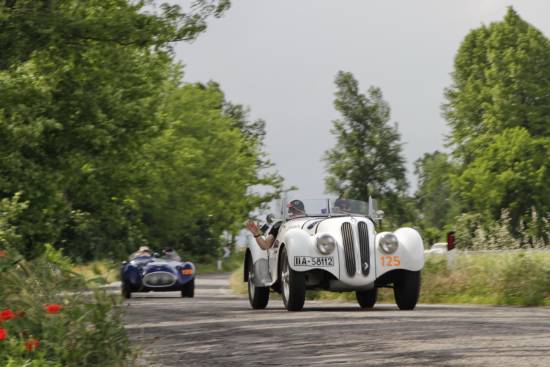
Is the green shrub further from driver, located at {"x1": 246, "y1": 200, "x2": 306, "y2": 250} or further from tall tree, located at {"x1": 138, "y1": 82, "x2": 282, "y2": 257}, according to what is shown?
tall tree, located at {"x1": 138, "y1": 82, "x2": 282, "y2": 257}

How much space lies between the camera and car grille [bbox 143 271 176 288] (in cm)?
Answer: 2853

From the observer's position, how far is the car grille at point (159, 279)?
93.6ft

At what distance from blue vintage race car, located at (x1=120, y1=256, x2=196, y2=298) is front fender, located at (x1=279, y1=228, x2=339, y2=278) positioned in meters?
11.5

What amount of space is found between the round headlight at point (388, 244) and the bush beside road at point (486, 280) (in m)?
3.93

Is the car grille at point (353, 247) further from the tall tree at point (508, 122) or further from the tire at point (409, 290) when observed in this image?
the tall tree at point (508, 122)

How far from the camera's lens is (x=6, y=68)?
71.6ft

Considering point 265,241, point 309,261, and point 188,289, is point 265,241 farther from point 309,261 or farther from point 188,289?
point 188,289

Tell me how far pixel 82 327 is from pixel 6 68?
13.9 metres

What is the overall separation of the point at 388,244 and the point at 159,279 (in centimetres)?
1219

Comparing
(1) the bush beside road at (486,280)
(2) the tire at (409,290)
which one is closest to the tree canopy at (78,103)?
(2) the tire at (409,290)

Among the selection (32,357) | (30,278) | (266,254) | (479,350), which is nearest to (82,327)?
(32,357)

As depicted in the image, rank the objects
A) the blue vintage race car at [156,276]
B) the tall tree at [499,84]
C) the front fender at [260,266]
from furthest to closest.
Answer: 1. the tall tree at [499,84]
2. the blue vintage race car at [156,276]
3. the front fender at [260,266]

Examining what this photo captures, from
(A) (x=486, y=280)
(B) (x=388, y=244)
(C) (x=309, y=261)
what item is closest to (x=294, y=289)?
(C) (x=309, y=261)

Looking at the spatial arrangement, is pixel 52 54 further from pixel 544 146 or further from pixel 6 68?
pixel 544 146
